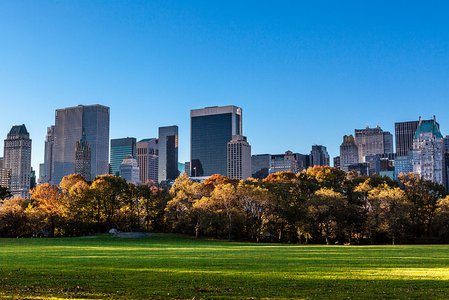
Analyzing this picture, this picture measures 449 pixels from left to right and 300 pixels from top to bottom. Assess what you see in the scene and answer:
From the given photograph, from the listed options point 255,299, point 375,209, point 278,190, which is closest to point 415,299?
point 255,299

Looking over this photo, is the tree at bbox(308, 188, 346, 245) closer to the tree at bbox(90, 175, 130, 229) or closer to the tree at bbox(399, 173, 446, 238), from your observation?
the tree at bbox(399, 173, 446, 238)

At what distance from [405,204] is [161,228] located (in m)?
48.1

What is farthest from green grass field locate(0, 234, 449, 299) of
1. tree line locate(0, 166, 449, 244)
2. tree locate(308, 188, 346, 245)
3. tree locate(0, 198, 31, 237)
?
tree locate(0, 198, 31, 237)

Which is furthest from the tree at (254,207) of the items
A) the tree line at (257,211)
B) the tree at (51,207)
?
the tree at (51,207)

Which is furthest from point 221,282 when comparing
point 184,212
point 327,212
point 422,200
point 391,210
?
point 422,200

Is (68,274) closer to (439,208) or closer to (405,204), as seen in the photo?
(405,204)

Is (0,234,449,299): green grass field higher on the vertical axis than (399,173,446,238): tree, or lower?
lower

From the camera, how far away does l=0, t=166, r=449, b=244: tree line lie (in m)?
91.6

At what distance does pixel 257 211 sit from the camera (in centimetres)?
9844

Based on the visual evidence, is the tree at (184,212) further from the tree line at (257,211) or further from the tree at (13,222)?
the tree at (13,222)

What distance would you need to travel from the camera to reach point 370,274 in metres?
26.3

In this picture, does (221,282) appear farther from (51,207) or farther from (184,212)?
(51,207)

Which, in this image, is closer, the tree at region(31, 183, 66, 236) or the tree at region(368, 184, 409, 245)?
the tree at region(368, 184, 409, 245)

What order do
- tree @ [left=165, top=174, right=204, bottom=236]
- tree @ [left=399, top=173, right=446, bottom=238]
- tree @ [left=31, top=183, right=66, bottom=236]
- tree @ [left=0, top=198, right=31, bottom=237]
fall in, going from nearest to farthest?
tree @ [left=165, top=174, right=204, bottom=236] < tree @ [left=399, top=173, right=446, bottom=238] < tree @ [left=0, top=198, right=31, bottom=237] < tree @ [left=31, top=183, right=66, bottom=236]
